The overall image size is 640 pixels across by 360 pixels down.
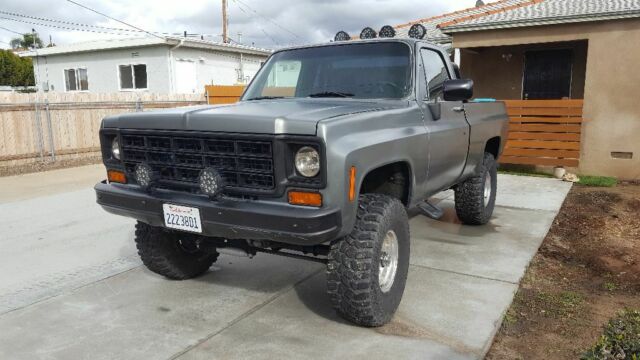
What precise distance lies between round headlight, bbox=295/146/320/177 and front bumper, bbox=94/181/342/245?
208mm

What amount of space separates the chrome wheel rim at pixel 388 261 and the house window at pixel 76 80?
23.6 metres

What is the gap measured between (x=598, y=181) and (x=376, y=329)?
7529 millimetres

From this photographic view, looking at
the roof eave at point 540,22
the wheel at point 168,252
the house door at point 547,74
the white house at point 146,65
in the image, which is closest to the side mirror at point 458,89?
the wheel at point 168,252

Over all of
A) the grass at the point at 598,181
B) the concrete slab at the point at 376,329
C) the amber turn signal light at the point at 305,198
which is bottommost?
the grass at the point at 598,181

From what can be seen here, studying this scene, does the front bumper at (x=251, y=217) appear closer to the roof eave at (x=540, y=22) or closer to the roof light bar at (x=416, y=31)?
the roof light bar at (x=416, y=31)

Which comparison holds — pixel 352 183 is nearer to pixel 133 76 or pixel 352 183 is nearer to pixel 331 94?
pixel 331 94

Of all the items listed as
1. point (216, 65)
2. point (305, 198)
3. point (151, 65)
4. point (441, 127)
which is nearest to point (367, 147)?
point (305, 198)

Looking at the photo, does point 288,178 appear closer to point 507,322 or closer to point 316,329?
point 316,329

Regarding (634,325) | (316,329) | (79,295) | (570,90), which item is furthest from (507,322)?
(570,90)

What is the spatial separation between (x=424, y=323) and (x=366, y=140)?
1363mm

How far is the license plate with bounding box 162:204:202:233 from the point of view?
3.28 meters

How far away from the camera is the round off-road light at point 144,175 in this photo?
3.54m

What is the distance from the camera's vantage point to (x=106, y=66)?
22.9m

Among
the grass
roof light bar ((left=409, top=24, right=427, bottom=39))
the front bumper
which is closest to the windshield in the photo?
the front bumper
